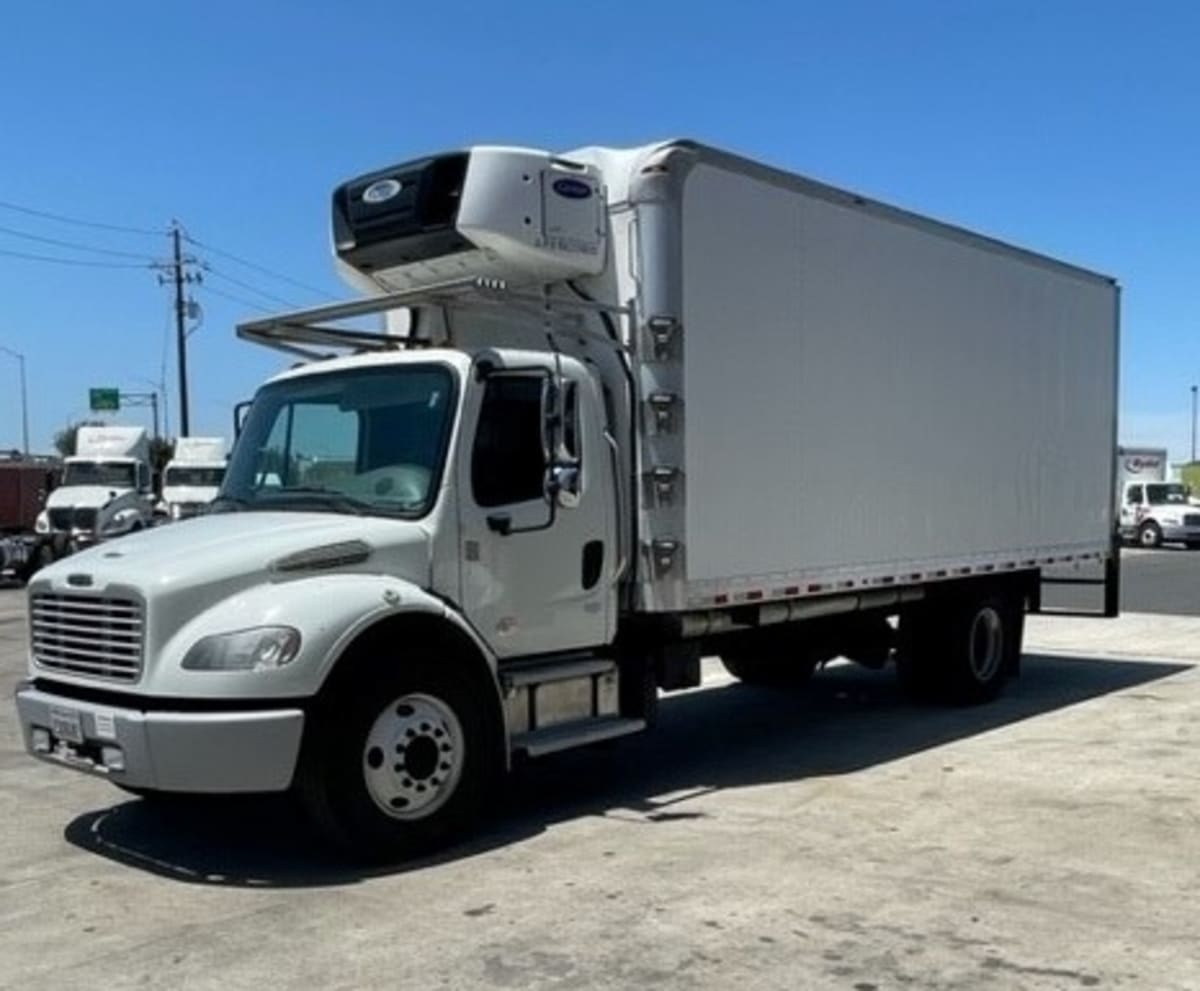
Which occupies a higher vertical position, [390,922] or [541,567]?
[541,567]

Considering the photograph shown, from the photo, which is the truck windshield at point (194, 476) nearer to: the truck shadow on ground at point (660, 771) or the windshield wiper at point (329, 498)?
the truck shadow on ground at point (660, 771)

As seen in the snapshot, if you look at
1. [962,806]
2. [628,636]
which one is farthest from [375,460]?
[962,806]

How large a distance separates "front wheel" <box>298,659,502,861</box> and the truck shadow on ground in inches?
6.6

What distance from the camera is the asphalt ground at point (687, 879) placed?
5.14m

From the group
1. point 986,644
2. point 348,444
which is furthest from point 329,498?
point 986,644

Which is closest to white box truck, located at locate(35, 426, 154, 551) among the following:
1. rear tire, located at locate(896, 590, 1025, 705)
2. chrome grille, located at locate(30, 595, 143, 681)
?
rear tire, located at locate(896, 590, 1025, 705)

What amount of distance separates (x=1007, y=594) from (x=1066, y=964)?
7432mm

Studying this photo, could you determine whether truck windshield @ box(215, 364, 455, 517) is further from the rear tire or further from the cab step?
the rear tire

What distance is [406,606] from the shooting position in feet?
21.9

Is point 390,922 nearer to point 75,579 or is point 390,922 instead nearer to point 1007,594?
point 75,579

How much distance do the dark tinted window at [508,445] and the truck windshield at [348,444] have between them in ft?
0.73

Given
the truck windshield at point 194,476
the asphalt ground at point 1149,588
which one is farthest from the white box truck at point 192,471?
the asphalt ground at point 1149,588

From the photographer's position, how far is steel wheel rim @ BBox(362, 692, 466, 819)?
659 cm

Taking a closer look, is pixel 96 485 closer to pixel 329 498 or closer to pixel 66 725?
pixel 329 498
